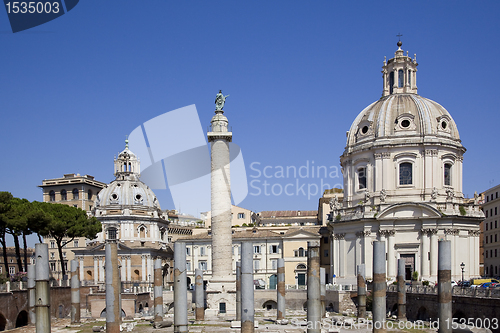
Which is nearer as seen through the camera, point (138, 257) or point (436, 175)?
point (436, 175)

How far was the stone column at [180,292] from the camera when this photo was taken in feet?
103

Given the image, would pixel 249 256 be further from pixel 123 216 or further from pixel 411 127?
pixel 123 216

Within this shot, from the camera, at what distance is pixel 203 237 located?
273 feet

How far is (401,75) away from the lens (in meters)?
68.9

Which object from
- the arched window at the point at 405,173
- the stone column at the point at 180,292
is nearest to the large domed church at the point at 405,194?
the arched window at the point at 405,173

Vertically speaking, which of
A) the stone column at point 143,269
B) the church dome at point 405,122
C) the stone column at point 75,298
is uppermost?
the church dome at point 405,122

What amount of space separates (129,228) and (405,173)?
147 ft

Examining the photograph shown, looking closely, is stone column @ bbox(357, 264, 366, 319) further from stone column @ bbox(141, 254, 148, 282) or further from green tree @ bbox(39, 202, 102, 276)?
stone column @ bbox(141, 254, 148, 282)

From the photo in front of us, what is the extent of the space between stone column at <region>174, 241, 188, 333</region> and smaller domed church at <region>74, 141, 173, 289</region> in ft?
168

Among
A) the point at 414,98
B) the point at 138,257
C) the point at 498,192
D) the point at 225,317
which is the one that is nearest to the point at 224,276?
the point at 225,317

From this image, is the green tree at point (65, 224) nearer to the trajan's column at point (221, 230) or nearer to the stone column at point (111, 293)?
the trajan's column at point (221, 230)

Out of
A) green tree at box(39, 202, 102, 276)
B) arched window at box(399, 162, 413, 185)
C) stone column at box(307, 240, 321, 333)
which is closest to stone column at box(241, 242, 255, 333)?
stone column at box(307, 240, 321, 333)

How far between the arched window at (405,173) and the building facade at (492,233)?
76.9 feet

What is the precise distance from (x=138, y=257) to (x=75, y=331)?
45240 mm
